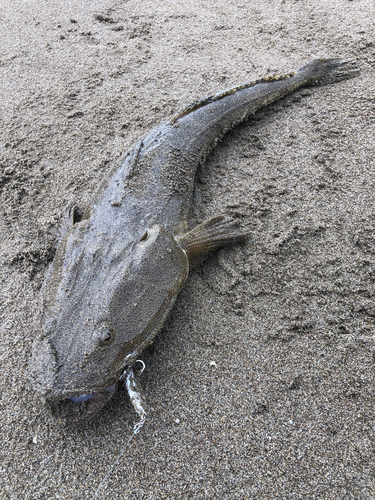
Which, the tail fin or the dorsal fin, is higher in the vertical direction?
the dorsal fin

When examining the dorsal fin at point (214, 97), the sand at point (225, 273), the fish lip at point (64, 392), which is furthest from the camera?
the dorsal fin at point (214, 97)

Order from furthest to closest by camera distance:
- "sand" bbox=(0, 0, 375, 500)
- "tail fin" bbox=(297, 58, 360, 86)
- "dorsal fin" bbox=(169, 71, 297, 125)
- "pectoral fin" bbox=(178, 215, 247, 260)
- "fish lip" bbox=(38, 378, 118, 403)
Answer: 1. "tail fin" bbox=(297, 58, 360, 86)
2. "dorsal fin" bbox=(169, 71, 297, 125)
3. "pectoral fin" bbox=(178, 215, 247, 260)
4. "sand" bbox=(0, 0, 375, 500)
5. "fish lip" bbox=(38, 378, 118, 403)

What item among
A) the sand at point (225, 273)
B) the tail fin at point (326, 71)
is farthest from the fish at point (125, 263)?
the tail fin at point (326, 71)

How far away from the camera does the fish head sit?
177 centimetres

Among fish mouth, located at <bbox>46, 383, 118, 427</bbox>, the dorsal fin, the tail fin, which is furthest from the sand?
the dorsal fin

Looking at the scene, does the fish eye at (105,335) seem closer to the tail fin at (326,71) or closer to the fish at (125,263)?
the fish at (125,263)

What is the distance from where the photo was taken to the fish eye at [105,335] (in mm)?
1843

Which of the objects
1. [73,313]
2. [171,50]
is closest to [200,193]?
[73,313]

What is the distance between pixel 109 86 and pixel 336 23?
309 cm

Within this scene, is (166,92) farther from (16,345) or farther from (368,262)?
(16,345)

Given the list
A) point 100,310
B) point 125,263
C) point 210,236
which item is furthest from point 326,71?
point 100,310

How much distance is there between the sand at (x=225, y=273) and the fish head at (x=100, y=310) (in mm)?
195

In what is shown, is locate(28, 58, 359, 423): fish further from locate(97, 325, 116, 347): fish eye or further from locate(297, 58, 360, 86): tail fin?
locate(297, 58, 360, 86): tail fin

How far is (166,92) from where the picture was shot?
3924mm
